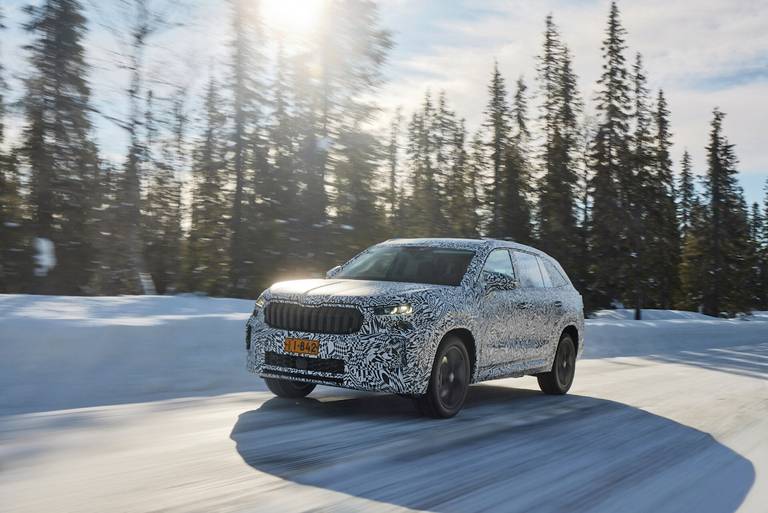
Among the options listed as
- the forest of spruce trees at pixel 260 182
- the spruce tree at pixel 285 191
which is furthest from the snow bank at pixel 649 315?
the spruce tree at pixel 285 191

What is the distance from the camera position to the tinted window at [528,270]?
373 inches

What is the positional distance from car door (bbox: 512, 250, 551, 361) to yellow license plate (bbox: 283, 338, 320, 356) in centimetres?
264

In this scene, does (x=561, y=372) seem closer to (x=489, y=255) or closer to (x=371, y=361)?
(x=489, y=255)

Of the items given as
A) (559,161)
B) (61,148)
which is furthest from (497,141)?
(61,148)

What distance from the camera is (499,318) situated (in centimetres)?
855

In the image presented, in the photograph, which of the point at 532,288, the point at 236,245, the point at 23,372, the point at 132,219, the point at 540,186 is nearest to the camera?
the point at 23,372

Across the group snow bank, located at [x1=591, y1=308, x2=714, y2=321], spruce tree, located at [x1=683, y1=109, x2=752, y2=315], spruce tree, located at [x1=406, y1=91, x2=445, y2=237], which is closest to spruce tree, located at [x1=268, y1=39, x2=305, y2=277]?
spruce tree, located at [x1=406, y1=91, x2=445, y2=237]

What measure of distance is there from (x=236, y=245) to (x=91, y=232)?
490 centimetres

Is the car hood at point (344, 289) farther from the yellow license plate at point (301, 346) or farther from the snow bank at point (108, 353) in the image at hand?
the snow bank at point (108, 353)

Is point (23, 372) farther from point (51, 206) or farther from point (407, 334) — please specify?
point (51, 206)

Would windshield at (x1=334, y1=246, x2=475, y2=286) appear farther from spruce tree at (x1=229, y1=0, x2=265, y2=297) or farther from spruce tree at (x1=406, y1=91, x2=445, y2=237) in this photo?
spruce tree at (x1=406, y1=91, x2=445, y2=237)

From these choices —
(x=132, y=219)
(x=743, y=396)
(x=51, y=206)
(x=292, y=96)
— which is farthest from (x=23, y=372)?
(x=292, y=96)

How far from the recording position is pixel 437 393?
7.52 meters

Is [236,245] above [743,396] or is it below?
above
